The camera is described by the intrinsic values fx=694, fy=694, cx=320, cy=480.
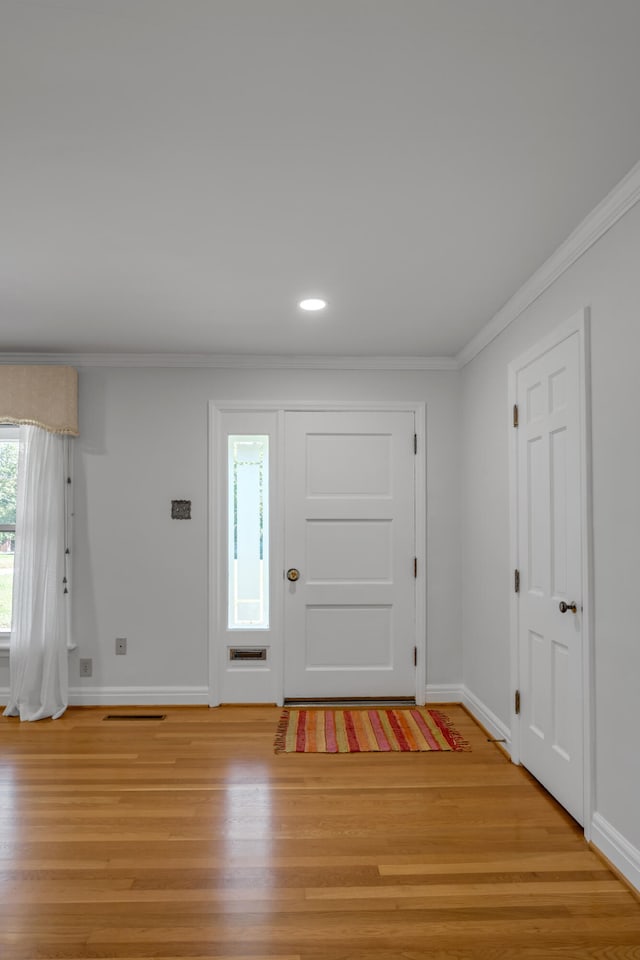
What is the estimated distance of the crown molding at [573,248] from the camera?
2.36 metres

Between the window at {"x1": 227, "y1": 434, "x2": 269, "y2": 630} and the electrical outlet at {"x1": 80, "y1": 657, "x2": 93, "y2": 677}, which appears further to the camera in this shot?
the window at {"x1": 227, "y1": 434, "x2": 269, "y2": 630}

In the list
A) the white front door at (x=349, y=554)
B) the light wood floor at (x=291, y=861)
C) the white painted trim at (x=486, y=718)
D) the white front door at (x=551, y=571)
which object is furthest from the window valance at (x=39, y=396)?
the white painted trim at (x=486, y=718)

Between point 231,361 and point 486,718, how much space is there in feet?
9.47

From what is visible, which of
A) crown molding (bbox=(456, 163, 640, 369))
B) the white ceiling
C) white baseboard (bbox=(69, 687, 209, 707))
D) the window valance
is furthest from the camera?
white baseboard (bbox=(69, 687, 209, 707))

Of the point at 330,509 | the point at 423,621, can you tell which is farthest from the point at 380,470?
the point at 423,621

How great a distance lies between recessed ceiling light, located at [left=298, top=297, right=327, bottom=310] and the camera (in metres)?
3.64

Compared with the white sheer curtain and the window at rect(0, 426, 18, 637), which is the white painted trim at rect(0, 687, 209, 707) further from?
the window at rect(0, 426, 18, 637)

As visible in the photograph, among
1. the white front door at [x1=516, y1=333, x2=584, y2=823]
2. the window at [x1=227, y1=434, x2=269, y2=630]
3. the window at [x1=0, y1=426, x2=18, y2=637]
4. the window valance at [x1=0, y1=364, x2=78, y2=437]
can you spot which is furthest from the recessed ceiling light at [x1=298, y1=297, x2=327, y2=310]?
the window at [x1=0, y1=426, x2=18, y2=637]

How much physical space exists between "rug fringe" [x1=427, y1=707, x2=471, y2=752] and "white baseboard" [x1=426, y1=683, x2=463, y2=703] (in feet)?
0.38

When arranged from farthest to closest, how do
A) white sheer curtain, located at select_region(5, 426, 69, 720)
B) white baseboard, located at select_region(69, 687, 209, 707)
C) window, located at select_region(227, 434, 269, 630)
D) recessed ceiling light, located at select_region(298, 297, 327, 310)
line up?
window, located at select_region(227, 434, 269, 630) → white baseboard, located at select_region(69, 687, 209, 707) → white sheer curtain, located at select_region(5, 426, 69, 720) → recessed ceiling light, located at select_region(298, 297, 327, 310)

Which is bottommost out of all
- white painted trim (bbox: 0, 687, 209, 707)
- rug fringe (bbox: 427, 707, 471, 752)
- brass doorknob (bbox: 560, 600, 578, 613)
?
rug fringe (bbox: 427, 707, 471, 752)

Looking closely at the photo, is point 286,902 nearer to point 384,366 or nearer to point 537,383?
point 537,383

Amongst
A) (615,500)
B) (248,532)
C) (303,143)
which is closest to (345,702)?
(248,532)

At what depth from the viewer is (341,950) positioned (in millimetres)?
2119
